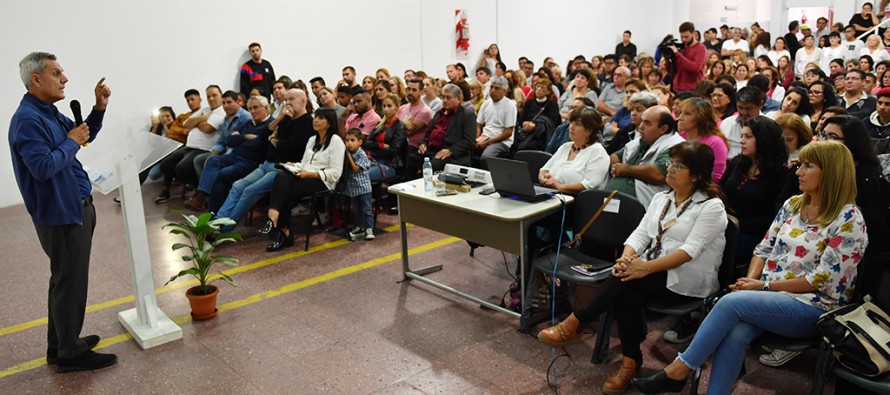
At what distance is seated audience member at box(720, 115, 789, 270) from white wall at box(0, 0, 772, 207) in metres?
4.61

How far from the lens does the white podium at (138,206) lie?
3592mm

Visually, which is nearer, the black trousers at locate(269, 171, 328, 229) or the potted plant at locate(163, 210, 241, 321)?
the potted plant at locate(163, 210, 241, 321)

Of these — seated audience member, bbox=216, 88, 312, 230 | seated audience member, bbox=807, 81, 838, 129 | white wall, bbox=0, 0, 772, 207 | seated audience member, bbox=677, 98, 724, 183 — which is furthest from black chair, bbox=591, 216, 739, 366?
white wall, bbox=0, 0, 772, 207

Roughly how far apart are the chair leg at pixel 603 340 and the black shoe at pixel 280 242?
2935 mm

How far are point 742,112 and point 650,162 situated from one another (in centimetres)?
Answer: 109

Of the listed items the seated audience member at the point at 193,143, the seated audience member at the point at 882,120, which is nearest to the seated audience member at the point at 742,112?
the seated audience member at the point at 882,120

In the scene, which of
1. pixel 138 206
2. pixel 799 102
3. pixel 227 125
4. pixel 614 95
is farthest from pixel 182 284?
pixel 614 95

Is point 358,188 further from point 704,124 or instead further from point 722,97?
point 722,97

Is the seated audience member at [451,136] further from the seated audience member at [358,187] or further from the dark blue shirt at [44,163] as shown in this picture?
the dark blue shirt at [44,163]

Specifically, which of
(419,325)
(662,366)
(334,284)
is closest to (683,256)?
(662,366)

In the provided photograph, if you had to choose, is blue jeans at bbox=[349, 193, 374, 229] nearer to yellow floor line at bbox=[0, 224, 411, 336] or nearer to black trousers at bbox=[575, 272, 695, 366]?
yellow floor line at bbox=[0, 224, 411, 336]

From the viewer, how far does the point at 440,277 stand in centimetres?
474

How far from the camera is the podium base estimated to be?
3781 mm

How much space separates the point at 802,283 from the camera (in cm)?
285
